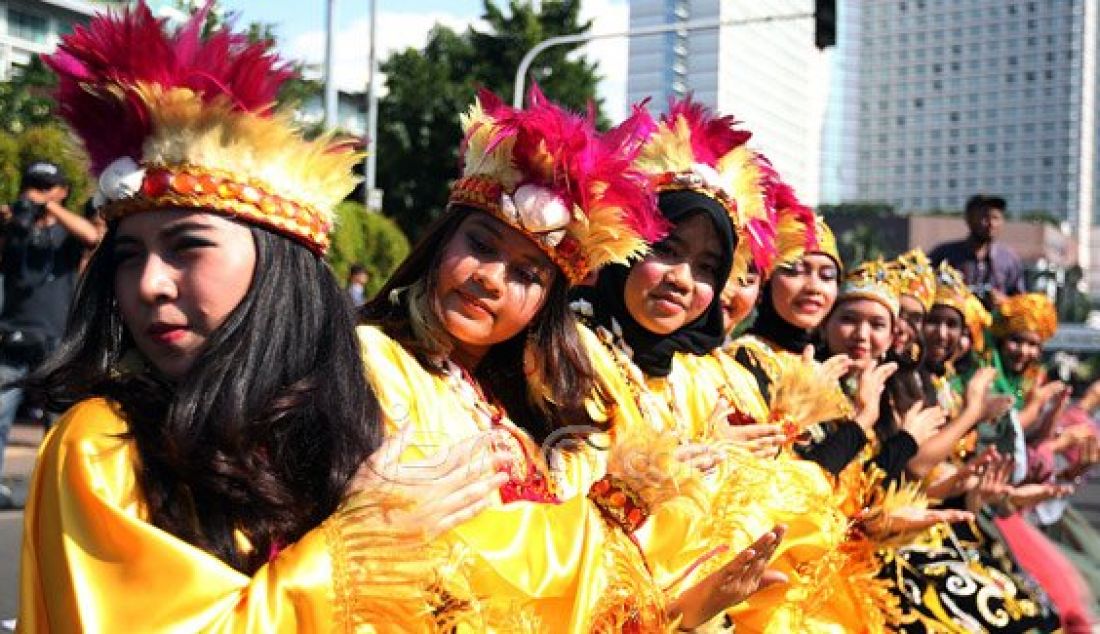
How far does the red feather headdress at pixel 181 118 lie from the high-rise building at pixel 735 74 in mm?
1786

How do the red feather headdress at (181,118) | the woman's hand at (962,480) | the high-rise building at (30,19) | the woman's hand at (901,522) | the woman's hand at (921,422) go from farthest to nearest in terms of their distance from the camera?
the high-rise building at (30,19) < the woman's hand at (962,480) < the woman's hand at (921,422) < the woman's hand at (901,522) < the red feather headdress at (181,118)

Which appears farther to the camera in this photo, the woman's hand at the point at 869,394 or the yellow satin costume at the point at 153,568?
the woman's hand at the point at 869,394

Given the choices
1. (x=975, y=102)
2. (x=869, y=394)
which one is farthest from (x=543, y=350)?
(x=975, y=102)

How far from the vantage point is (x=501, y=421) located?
245 cm

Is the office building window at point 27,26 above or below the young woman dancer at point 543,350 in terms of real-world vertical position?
above

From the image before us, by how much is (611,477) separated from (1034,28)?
318ft

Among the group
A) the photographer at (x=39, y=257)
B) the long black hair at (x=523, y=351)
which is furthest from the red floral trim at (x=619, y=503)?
the photographer at (x=39, y=257)

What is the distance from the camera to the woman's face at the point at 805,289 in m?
4.35

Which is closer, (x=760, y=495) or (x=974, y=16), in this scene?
(x=760, y=495)

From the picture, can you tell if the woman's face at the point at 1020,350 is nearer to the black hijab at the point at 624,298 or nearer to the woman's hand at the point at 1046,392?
the woman's hand at the point at 1046,392

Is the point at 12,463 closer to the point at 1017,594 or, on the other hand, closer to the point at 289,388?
the point at 1017,594

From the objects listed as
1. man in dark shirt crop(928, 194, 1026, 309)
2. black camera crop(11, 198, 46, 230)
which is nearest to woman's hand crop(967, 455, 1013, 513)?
man in dark shirt crop(928, 194, 1026, 309)

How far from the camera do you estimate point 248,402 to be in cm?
177

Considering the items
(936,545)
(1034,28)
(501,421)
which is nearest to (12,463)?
(936,545)
